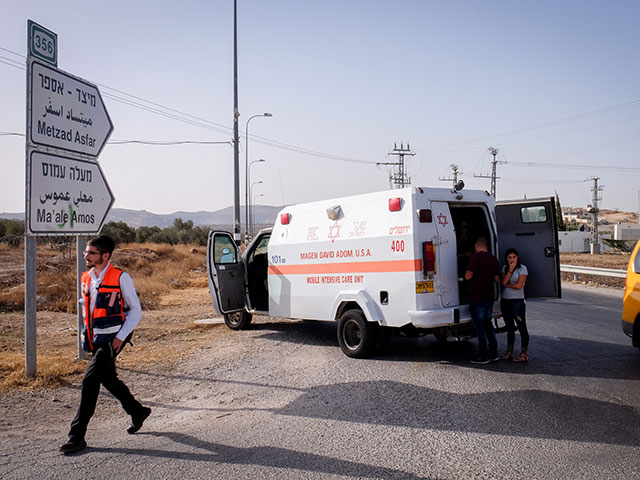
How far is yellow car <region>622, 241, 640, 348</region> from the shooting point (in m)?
6.94

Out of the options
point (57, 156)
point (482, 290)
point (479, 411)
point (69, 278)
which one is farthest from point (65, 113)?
point (69, 278)

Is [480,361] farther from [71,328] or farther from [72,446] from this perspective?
[71,328]

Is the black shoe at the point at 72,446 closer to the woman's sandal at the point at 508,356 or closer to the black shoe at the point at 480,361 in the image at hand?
the black shoe at the point at 480,361

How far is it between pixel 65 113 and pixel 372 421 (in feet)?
18.8

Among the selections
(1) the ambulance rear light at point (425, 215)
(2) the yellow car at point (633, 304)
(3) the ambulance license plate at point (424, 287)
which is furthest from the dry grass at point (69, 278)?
(2) the yellow car at point (633, 304)

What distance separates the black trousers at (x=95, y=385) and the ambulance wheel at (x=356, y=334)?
3579 mm

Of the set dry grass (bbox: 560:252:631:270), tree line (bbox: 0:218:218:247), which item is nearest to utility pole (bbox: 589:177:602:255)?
dry grass (bbox: 560:252:631:270)

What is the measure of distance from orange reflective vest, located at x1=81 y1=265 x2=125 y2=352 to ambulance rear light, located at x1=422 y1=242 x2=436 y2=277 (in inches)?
151

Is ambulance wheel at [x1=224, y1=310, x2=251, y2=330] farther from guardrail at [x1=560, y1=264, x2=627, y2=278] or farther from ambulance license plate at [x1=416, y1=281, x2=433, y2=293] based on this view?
guardrail at [x1=560, y1=264, x2=627, y2=278]

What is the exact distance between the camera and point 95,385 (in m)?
4.68

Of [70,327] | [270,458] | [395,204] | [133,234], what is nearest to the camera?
[270,458]

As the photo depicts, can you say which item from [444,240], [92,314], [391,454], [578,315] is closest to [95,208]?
[92,314]

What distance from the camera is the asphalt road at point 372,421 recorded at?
4117 millimetres

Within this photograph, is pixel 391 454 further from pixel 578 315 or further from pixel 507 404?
pixel 578 315
